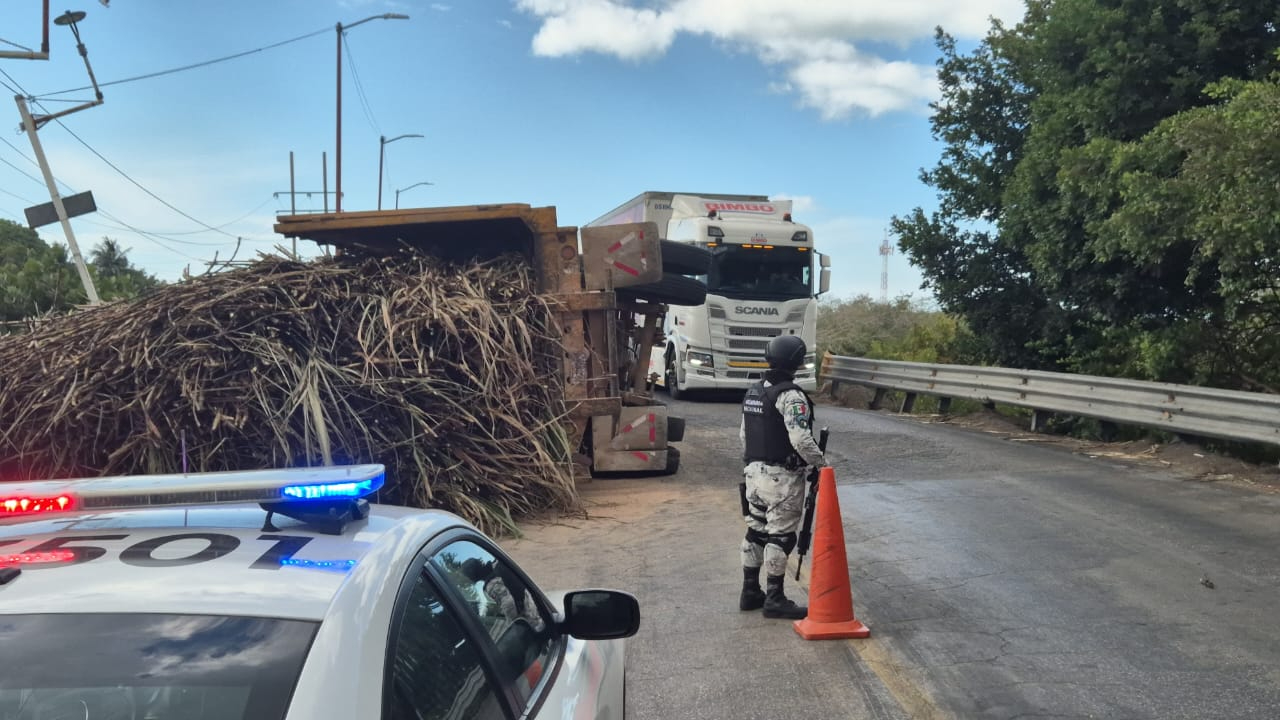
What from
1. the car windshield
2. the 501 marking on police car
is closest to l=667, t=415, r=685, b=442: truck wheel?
the 501 marking on police car

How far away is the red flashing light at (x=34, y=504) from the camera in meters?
2.24

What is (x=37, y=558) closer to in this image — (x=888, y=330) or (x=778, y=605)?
(x=778, y=605)

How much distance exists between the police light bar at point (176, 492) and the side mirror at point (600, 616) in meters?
0.99

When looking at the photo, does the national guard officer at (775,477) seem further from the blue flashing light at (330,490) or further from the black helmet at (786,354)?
the blue flashing light at (330,490)

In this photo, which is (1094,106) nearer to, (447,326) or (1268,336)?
(1268,336)

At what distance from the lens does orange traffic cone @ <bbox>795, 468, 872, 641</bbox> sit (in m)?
5.73

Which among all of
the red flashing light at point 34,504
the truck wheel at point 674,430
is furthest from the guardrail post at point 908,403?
the red flashing light at point 34,504

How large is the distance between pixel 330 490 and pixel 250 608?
0.45 meters

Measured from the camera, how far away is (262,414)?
8.28 metres

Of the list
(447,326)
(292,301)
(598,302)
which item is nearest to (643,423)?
(598,302)

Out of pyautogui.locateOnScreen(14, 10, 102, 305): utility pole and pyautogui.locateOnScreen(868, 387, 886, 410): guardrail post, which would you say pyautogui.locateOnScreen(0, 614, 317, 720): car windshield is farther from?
pyautogui.locateOnScreen(868, 387, 886, 410): guardrail post

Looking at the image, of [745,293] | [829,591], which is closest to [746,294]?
[745,293]

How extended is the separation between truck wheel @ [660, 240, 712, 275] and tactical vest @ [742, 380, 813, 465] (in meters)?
5.96

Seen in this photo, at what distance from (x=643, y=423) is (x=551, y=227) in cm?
240
